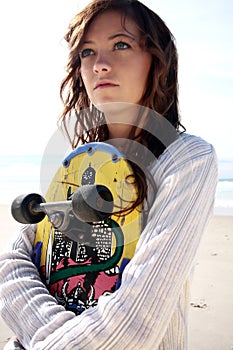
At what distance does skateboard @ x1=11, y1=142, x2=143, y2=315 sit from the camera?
164 cm

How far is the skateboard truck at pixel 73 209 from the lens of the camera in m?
1.30

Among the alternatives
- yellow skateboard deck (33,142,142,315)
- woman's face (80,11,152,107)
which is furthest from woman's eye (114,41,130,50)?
yellow skateboard deck (33,142,142,315)

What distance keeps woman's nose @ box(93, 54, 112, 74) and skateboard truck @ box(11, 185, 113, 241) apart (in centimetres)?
53

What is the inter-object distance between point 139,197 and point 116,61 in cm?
52

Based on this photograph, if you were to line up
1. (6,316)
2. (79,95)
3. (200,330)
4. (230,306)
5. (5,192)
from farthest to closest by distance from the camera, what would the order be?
(5,192) → (230,306) → (200,330) → (79,95) → (6,316)

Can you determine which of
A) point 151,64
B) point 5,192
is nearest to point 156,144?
point 151,64

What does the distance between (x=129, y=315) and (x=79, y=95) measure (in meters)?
1.14

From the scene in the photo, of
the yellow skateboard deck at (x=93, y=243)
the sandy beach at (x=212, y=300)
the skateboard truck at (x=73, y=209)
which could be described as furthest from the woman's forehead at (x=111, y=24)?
the sandy beach at (x=212, y=300)

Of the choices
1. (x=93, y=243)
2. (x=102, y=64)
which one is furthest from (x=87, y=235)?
(x=102, y=64)

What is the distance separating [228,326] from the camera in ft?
11.1

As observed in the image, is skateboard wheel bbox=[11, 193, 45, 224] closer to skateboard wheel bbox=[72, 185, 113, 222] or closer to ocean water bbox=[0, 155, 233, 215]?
skateboard wheel bbox=[72, 185, 113, 222]

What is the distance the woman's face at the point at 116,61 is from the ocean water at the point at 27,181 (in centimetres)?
593

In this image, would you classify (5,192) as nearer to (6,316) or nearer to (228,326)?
(228,326)

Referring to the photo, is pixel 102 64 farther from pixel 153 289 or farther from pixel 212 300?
pixel 212 300
